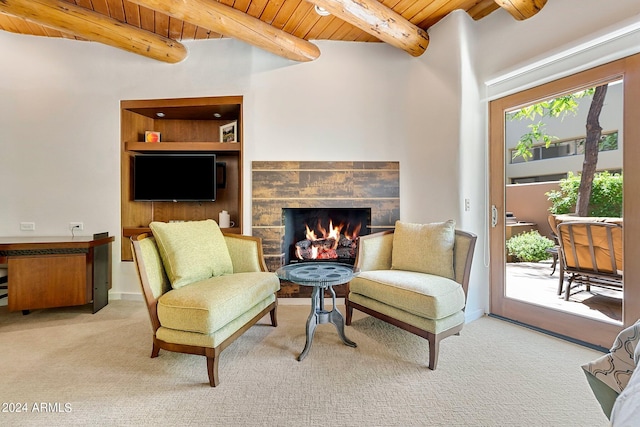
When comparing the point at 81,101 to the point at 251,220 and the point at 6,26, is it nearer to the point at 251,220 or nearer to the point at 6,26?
the point at 6,26

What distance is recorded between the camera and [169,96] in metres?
3.28

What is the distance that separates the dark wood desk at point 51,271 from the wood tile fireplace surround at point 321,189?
167 cm

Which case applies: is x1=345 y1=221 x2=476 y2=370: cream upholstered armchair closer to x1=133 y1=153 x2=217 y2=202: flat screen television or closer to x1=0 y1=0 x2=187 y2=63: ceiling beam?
x1=133 y1=153 x2=217 y2=202: flat screen television

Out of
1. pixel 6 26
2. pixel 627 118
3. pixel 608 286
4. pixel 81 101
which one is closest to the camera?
pixel 627 118

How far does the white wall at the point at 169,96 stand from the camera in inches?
123

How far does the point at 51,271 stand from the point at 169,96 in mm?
2089

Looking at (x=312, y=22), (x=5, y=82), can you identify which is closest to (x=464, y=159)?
(x=312, y=22)

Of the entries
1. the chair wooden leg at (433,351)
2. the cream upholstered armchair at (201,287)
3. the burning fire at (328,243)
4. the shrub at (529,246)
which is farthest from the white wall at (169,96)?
the chair wooden leg at (433,351)

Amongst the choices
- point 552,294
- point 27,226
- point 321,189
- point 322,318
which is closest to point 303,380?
point 322,318

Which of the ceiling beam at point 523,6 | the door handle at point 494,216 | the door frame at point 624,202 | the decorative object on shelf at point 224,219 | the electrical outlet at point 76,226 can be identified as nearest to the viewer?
the door frame at point 624,202

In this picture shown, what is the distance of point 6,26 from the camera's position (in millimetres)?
3025

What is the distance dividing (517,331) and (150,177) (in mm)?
3898

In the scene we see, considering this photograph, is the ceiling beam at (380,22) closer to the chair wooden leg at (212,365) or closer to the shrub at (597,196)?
the shrub at (597,196)

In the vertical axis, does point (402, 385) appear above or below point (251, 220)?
below
